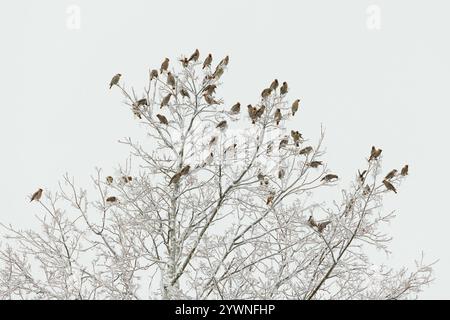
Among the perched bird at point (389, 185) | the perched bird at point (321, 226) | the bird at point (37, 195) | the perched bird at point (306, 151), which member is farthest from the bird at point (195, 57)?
the perched bird at point (389, 185)

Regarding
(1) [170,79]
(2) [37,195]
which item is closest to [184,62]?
(1) [170,79]

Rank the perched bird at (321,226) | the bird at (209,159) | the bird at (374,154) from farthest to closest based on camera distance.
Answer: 1. the bird at (209,159)
2. the perched bird at (321,226)
3. the bird at (374,154)

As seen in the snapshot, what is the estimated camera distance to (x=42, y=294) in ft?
27.1

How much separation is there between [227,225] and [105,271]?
57.4 inches

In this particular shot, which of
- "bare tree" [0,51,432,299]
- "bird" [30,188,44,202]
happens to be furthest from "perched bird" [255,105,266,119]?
"bird" [30,188,44,202]

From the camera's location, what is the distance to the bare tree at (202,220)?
308 inches

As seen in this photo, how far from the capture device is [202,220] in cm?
815

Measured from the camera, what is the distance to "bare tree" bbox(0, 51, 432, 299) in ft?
25.6

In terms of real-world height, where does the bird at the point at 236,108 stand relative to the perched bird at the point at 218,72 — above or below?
below

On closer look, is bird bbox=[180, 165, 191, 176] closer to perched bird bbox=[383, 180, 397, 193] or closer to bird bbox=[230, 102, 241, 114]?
bird bbox=[230, 102, 241, 114]

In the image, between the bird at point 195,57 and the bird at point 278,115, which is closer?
the bird at point 278,115

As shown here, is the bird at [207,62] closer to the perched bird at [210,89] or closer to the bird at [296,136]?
the perched bird at [210,89]

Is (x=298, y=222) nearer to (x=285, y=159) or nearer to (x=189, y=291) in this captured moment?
(x=285, y=159)
